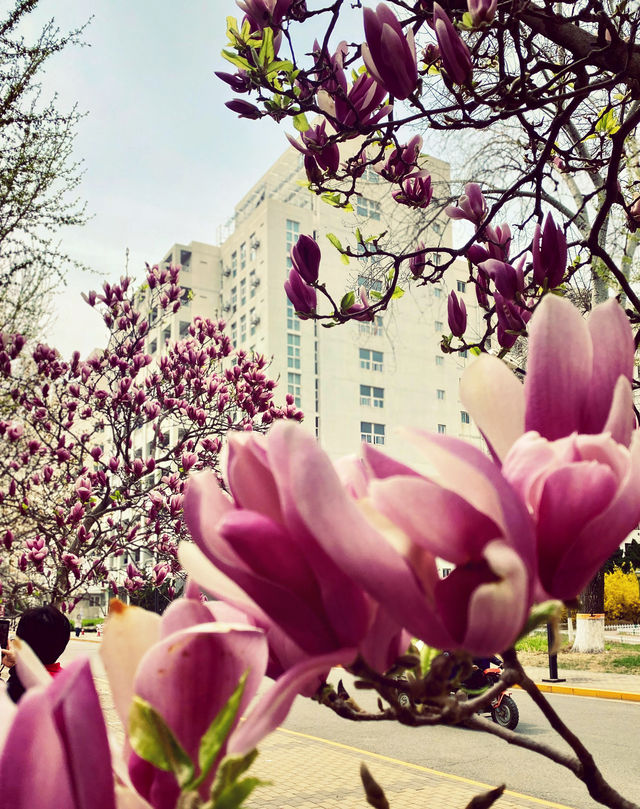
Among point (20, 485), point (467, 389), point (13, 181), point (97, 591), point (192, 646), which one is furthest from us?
point (97, 591)

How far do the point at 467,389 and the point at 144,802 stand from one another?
1.03ft

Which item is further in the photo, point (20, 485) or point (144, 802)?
point (20, 485)

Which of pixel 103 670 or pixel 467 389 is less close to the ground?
pixel 467 389

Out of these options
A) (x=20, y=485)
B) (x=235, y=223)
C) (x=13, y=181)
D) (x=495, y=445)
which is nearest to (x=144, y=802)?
(x=495, y=445)

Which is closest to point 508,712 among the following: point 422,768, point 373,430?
point 422,768

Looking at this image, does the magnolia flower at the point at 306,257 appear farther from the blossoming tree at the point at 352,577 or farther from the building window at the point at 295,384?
the building window at the point at 295,384

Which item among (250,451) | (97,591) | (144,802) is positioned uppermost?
(250,451)

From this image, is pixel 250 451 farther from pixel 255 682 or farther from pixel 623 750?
pixel 623 750

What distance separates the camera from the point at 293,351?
4641 cm

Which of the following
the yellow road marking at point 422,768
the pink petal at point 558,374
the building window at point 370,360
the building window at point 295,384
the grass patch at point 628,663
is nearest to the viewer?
the pink petal at point 558,374

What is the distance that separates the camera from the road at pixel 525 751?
23.5ft

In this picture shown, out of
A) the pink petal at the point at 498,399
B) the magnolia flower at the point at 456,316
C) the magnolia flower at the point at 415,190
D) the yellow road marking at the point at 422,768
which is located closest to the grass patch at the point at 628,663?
the yellow road marking at the point at 422,768

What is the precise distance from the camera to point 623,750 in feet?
26.6

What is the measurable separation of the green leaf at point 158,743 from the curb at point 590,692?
12595mm
